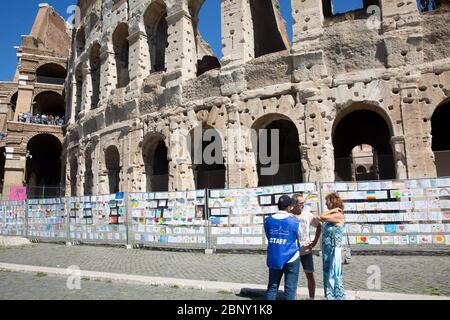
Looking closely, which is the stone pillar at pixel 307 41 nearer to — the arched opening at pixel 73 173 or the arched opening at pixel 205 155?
the arched opening at pixel 205 155

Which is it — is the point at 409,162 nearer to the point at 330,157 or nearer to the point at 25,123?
the point at 330,157

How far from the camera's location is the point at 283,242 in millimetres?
3299

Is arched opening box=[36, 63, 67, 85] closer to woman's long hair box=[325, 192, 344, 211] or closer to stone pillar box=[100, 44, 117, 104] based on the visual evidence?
stone pillar box=[100, 44, 117, 104]

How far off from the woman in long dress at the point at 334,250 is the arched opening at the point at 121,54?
1376 cm

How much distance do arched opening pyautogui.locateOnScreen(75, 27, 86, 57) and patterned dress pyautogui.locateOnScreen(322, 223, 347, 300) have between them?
1903 centimetres

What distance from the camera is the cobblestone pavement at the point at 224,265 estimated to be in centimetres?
468

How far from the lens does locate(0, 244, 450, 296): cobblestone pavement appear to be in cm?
468

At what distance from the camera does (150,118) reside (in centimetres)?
1268

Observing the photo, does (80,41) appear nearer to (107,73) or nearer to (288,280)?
(107,73)

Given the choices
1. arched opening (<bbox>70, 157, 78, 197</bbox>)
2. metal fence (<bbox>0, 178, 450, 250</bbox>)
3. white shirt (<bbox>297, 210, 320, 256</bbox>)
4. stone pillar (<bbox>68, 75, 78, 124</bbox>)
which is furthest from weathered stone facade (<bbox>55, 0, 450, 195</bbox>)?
white shirt (<bbox>297, 210, 320, 256</bbox>)

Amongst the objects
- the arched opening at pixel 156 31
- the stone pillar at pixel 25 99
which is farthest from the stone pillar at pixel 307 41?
the stone pillar at pixel 25 99

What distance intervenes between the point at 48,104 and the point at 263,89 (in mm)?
20406

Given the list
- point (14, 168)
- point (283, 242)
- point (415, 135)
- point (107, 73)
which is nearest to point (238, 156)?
point (415, 135)

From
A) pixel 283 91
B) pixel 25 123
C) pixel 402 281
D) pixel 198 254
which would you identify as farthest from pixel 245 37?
pixel 25 123
